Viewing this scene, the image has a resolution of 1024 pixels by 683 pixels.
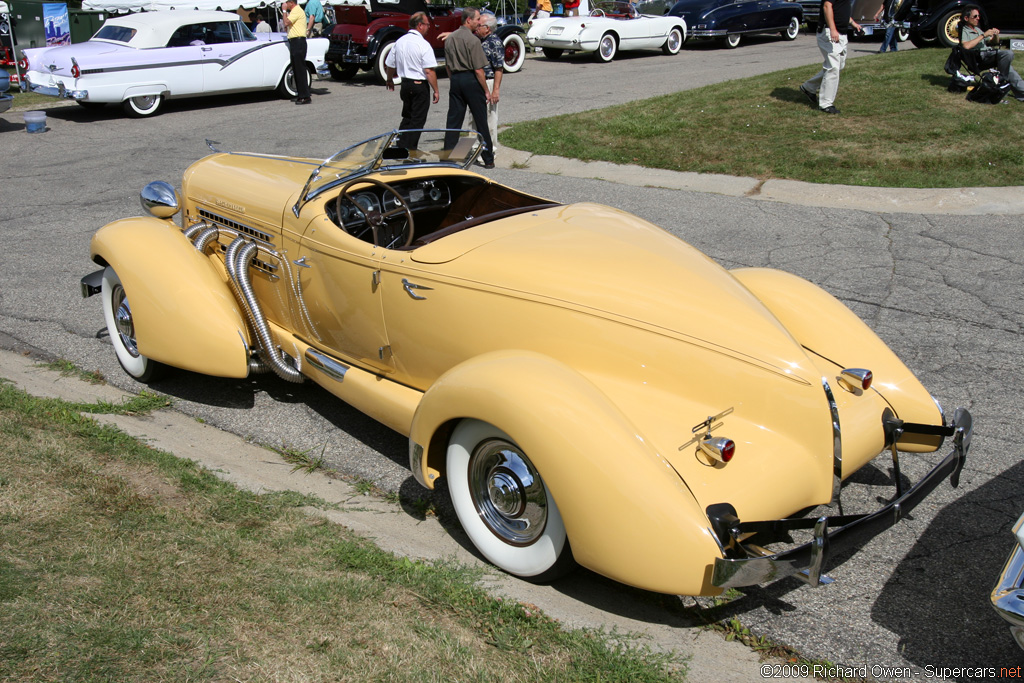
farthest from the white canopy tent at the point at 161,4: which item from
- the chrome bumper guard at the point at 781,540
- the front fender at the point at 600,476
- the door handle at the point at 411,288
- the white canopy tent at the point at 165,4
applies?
the chrome bumper guard at the point at 781,540

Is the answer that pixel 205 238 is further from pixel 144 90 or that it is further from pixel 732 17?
pixel 732 17

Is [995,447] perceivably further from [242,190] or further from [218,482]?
[242,190]

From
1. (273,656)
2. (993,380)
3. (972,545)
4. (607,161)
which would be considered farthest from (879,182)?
(273,656)

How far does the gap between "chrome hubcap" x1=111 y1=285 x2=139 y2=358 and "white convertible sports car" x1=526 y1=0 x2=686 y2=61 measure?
611 inches

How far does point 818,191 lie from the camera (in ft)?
28.7

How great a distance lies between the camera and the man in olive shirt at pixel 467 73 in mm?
9547

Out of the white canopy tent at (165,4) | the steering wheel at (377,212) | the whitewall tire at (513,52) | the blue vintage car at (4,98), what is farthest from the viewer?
the white canopy tent at (165,4)

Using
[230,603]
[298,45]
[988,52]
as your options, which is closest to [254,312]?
[230,603]

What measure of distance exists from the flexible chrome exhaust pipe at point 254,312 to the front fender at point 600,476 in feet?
5.47

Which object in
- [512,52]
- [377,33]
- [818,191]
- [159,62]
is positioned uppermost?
[377,33]

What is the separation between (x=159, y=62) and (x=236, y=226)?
10593mm

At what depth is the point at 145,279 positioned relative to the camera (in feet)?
14.7

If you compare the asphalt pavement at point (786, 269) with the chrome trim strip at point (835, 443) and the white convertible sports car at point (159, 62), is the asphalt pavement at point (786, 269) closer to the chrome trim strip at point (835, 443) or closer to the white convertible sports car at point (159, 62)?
the chrome trim strip at point (835, 443)

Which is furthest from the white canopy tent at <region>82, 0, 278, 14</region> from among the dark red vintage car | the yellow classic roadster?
Answer: the yellow classic roadster
